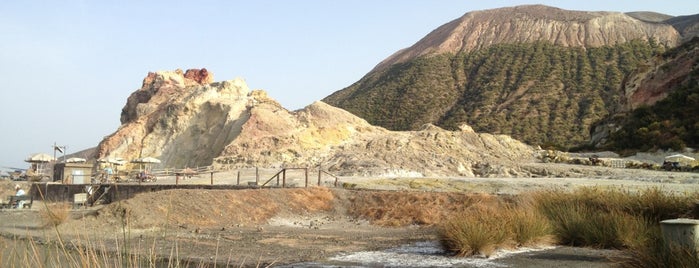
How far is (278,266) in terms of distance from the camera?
11477mm

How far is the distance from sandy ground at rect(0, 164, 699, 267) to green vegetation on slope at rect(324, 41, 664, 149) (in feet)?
126

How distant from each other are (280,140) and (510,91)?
43.6 metres

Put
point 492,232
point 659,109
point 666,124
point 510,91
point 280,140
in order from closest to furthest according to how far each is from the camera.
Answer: point 492,232 → point 280,140 → point 666,124 → point 659,109 → point 510,91

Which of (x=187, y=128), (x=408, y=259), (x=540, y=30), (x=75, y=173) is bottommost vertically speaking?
(x=408, y=259)

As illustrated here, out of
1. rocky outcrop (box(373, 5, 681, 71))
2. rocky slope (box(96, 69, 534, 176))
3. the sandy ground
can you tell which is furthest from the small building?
rocky outcrop (box(373, 5, 681, 71))

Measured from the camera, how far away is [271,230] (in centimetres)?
1848

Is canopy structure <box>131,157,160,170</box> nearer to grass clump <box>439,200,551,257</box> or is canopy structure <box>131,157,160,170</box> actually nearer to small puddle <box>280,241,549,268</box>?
small puddle <box>280,241,549,268</box>

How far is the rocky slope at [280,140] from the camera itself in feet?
121

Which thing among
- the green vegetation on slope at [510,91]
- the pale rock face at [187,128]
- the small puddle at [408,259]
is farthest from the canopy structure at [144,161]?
the green vegetation on slope at [510,91]

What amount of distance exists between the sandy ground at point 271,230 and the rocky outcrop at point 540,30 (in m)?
73.1

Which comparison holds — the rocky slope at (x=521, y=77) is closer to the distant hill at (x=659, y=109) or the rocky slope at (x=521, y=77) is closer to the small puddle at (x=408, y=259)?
the distant hill at (x=659, y=109)

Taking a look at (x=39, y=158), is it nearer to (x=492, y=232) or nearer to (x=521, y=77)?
(x=492, y=232)

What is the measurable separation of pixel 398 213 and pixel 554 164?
1986cm

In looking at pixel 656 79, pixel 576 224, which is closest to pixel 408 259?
pixel 576 224
